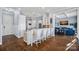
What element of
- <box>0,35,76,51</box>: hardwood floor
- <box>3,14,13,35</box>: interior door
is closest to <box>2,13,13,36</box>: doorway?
<box>3,14,13,35</box>: interior door

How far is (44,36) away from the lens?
3.17 m

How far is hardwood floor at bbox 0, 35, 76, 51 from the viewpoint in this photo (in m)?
3.12

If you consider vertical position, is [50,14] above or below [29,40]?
above

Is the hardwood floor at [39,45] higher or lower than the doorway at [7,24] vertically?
lower

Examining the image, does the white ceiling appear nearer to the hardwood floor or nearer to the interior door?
the interior door

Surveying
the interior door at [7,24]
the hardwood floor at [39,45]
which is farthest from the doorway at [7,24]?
the hardwood floor at [39,45]

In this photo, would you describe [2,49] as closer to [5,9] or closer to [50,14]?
[5,9]

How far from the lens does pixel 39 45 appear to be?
315 centimetres

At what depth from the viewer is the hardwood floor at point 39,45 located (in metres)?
3.12

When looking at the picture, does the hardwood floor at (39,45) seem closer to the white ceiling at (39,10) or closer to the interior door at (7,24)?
the interior door at (7,24)

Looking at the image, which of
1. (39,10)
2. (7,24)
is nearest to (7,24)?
(7,24)
